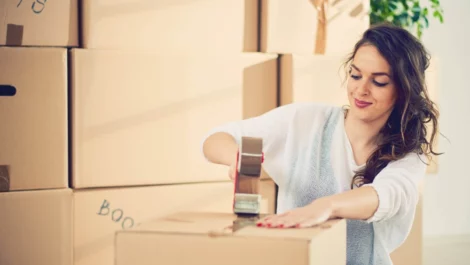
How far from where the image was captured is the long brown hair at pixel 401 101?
159cm

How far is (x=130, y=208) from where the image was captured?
1927 millimetres

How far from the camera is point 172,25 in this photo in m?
1.96

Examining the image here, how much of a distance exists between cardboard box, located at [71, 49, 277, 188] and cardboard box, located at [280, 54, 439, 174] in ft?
0.29

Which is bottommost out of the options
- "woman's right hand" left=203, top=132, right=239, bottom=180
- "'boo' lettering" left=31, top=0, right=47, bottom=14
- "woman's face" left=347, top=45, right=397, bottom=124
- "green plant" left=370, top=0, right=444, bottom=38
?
"woman's right hand" left=203, top=132, right=239, bottom=180

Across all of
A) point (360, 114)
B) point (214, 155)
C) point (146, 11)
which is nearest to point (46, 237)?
point (214, 155)

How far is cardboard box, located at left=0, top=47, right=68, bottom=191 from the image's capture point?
175 centimetres

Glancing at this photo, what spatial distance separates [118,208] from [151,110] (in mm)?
256

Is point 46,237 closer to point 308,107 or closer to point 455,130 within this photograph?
point 308,107

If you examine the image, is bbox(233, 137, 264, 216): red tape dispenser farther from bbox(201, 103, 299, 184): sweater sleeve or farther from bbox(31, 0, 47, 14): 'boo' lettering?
bbox(31, 0, 47, 14): 'boo' lettering

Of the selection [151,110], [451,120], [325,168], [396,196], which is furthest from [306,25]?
[451,120]

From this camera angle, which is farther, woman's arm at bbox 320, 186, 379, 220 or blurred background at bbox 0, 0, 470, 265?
blurred background at bbox 0, 0, 470, 265

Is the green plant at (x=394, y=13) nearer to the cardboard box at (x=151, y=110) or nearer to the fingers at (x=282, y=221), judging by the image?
the cardboard box at (x=151, y=110)

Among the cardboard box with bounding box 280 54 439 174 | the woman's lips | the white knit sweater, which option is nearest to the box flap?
the white knit sweater

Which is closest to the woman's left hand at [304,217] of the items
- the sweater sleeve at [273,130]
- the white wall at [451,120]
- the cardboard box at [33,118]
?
the sweater sleeve at [273,130]
